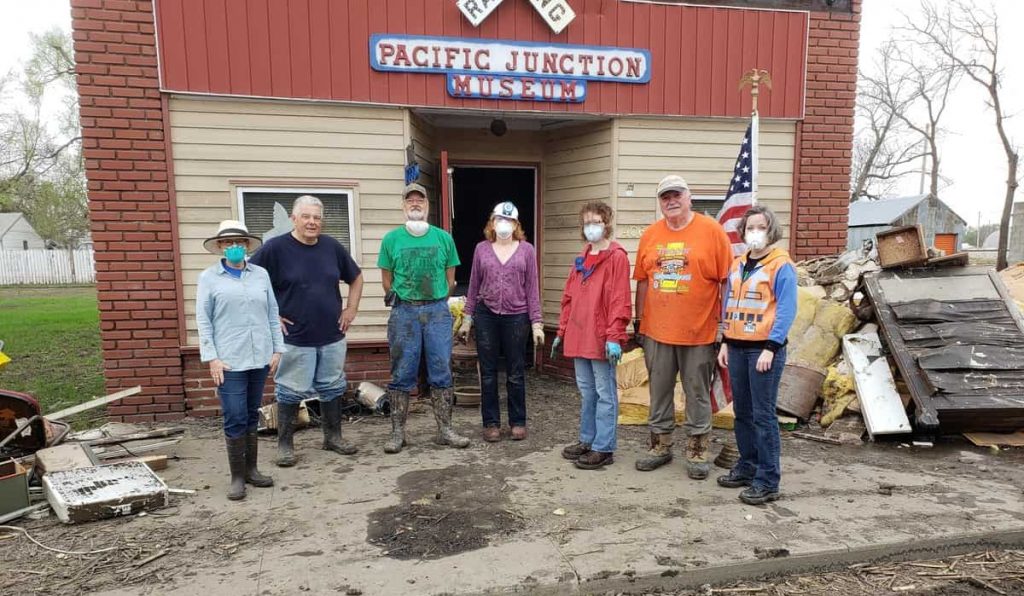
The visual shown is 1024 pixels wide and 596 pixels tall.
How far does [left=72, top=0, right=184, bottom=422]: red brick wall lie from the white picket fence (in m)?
27.5

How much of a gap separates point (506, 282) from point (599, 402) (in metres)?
1.15

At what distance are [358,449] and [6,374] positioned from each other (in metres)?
6.03

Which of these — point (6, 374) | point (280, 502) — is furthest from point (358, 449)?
point (6, 374)

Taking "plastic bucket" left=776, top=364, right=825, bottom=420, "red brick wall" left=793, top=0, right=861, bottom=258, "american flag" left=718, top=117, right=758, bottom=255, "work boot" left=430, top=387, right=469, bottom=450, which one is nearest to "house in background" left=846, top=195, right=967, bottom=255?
"red brick wall" left=793, top=0, right=861, bottom=258

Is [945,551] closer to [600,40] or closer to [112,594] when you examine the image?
[112,594]

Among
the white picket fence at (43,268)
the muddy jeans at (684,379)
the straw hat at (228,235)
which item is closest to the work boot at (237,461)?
the straw hat at (228,235)

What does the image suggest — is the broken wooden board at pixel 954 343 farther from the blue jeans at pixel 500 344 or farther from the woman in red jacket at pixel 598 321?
the blue jeans at pixel 500 344

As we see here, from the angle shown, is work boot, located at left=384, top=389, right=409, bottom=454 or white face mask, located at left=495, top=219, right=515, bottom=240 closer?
white face mask, located at left=495, top=219, right=515, bottom=240

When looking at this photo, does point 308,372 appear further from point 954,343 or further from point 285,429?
point 954,343

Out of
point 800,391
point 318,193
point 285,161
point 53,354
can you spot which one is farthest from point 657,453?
point 53,354

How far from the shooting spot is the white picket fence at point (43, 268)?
28047 mm

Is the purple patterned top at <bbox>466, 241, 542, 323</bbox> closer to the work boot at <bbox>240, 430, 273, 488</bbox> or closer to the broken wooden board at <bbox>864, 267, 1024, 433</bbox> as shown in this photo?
the work boot at <bbox>240, 430, 273, 488</bbox>

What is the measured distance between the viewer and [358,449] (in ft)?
15.6

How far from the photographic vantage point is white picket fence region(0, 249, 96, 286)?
28047 millimetres
